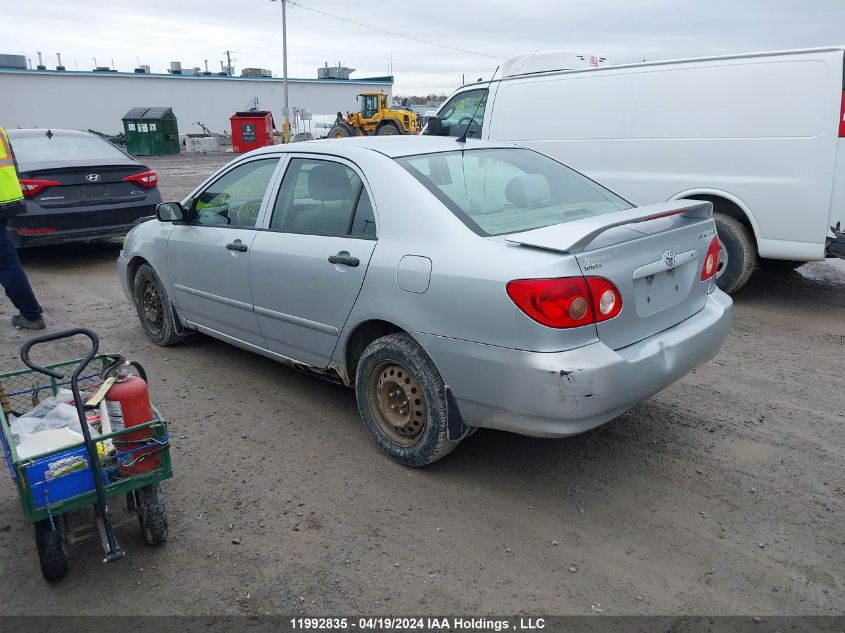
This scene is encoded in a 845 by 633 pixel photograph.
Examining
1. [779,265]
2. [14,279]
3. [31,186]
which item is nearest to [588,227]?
[14,279]

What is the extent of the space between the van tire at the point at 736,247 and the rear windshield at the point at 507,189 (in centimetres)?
286

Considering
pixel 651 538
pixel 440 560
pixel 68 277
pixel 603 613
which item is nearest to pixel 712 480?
pixel 651 538

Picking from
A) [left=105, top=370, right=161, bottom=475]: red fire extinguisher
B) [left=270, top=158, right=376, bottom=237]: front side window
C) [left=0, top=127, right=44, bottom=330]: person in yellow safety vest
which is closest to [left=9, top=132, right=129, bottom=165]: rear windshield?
[left=0, top=127, right=44, bottom=330]: person in yellow safety vest

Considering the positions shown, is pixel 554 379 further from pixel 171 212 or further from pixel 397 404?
pixel 171 212

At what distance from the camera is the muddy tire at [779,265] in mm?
7625

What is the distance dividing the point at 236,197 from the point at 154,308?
4.75 feet

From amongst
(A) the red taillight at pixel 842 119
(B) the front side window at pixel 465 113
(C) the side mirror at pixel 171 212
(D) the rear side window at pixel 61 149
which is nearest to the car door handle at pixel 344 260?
(C) the side mirror at pixel 171 212

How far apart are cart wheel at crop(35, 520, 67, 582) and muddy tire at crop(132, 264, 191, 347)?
8.96 feet

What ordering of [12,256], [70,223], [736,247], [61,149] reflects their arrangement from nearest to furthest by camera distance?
[12,256], [736,247], [70,223], [61,149]

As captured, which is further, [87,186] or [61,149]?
[61,149]

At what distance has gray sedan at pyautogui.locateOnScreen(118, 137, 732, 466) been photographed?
2.95 meters

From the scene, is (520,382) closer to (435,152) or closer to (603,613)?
(603,613)

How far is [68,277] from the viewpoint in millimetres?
8102

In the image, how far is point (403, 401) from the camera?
11.8ft
